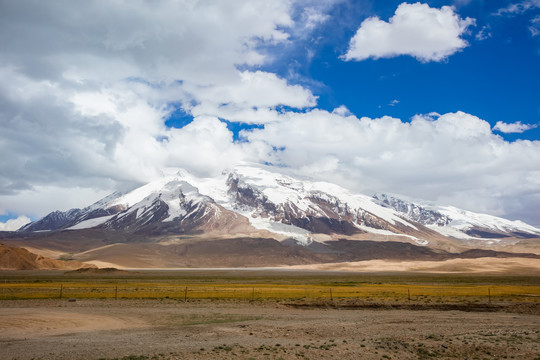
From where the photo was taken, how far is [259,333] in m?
23.7

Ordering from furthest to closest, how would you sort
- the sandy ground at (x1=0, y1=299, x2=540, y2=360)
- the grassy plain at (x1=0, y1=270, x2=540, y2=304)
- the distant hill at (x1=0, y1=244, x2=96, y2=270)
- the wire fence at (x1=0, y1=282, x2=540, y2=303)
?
the distant hill at (x1=0, y1=244, x2=96, y2=270)
the grassy plain at (x1=0, y1=270, x2=540, y2=304)
the wire fence at (x1=0, y1=282, x2=540, y2=303)
the sandy ground at (x1=0, y1=299, x2=540, y2=360)

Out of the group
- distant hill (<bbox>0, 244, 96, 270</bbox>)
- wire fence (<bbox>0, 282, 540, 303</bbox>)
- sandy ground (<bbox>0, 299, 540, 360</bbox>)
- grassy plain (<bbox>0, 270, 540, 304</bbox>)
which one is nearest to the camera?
sandy ground (<bbox>0, 299, 540, 360</bbox>)

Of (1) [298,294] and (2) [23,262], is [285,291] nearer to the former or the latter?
(1) [298,294]

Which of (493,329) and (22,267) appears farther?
(22,267)

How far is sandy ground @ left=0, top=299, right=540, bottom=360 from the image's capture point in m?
19.0

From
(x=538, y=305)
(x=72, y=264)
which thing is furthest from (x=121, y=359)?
(x=72, y=264)

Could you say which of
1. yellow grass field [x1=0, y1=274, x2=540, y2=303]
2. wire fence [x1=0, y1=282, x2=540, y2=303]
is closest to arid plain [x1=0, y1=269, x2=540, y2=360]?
wire fence [x1=0, y1=282, x2=540, y2=303]

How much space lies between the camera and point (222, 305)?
37875mm

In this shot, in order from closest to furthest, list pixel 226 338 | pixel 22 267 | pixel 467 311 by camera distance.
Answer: pixel 226 338 → pixel 467 311 → pixel 22 267

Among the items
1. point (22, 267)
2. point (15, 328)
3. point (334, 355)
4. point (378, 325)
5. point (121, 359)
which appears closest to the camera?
point (121, 359)

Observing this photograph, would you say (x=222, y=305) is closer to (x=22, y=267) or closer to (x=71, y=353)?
(x=71, y=353)

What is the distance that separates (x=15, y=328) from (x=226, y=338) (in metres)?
12.4

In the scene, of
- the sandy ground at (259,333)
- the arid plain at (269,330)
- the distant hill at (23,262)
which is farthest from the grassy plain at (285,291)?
the distant hill at (23,262)

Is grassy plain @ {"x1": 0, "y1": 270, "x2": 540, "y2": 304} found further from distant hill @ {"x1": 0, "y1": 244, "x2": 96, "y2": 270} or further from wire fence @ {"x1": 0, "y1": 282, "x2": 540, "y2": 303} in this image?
distant hill @ {"x1": 0, "y1": 244, "x2": 96, "y2": 270}
